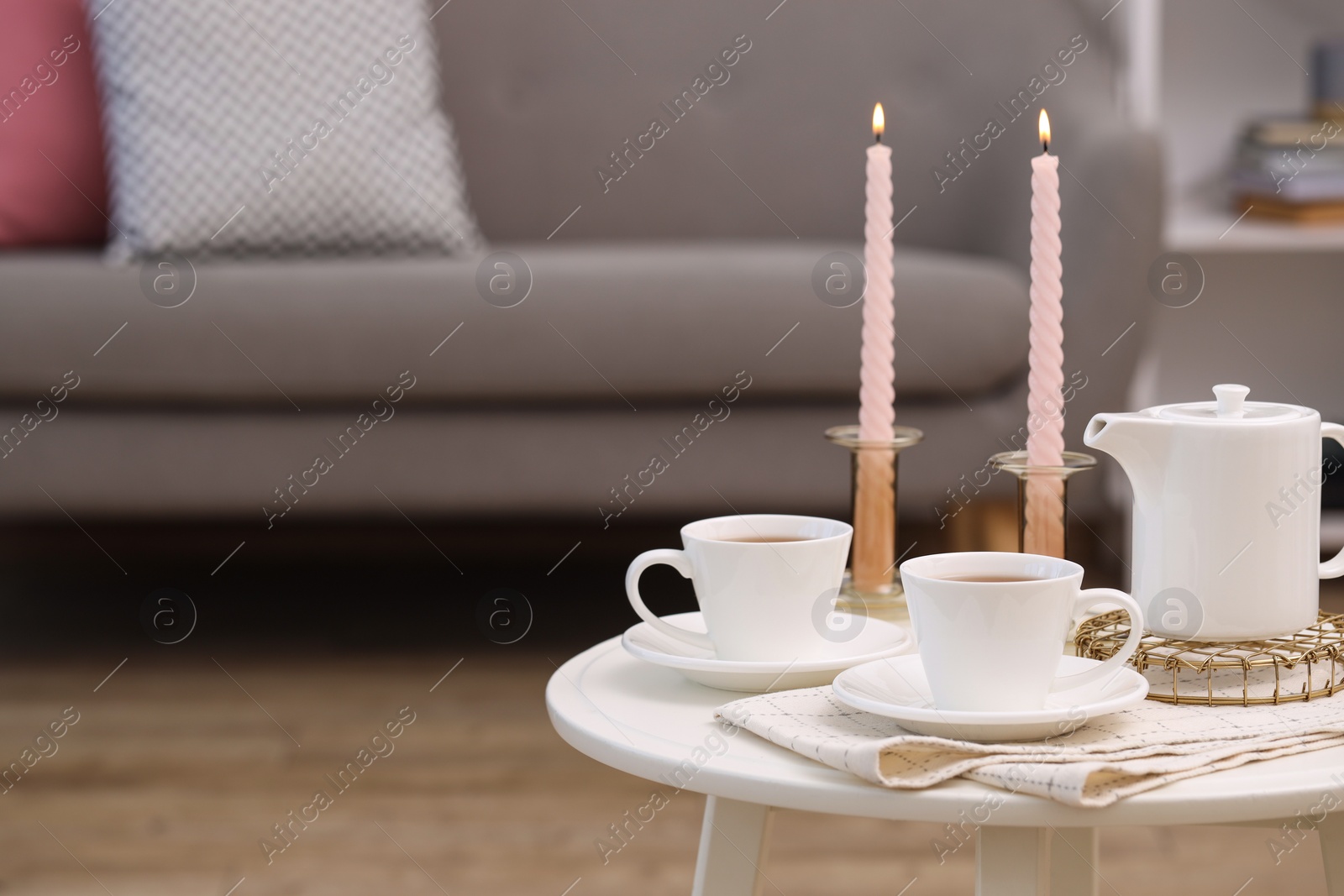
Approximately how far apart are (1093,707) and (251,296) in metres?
1.39

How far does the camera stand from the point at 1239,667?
0.61 m

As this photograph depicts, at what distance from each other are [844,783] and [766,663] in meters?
0.13

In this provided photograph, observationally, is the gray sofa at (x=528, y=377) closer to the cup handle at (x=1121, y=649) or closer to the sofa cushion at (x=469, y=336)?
the sofa cushion at (x=469, y=336)

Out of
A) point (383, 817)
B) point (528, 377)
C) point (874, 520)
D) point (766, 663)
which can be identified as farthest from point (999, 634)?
point (528, 377)

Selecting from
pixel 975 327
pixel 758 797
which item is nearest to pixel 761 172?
pixel 975 327

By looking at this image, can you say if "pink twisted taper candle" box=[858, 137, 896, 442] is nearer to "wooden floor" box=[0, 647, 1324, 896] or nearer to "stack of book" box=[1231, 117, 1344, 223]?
"wooden floor" box=[0, 647, 1324, 896]

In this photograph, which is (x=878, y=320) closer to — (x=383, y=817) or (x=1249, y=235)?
(x=383, y=817)

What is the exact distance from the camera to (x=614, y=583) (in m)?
2.27

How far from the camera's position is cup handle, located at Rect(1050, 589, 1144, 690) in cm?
55

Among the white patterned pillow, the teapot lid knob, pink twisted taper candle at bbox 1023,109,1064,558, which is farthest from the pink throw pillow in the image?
the teapot lid knob

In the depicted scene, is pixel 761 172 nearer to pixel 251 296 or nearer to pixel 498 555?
pixel 498 555

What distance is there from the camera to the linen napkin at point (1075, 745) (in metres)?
0.48

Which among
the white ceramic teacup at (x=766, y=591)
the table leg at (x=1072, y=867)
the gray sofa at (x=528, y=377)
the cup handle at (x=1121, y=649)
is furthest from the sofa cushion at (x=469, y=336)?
the cup handle at (x=1121, y=649)

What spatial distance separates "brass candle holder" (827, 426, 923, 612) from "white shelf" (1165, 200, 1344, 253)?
153 cm
